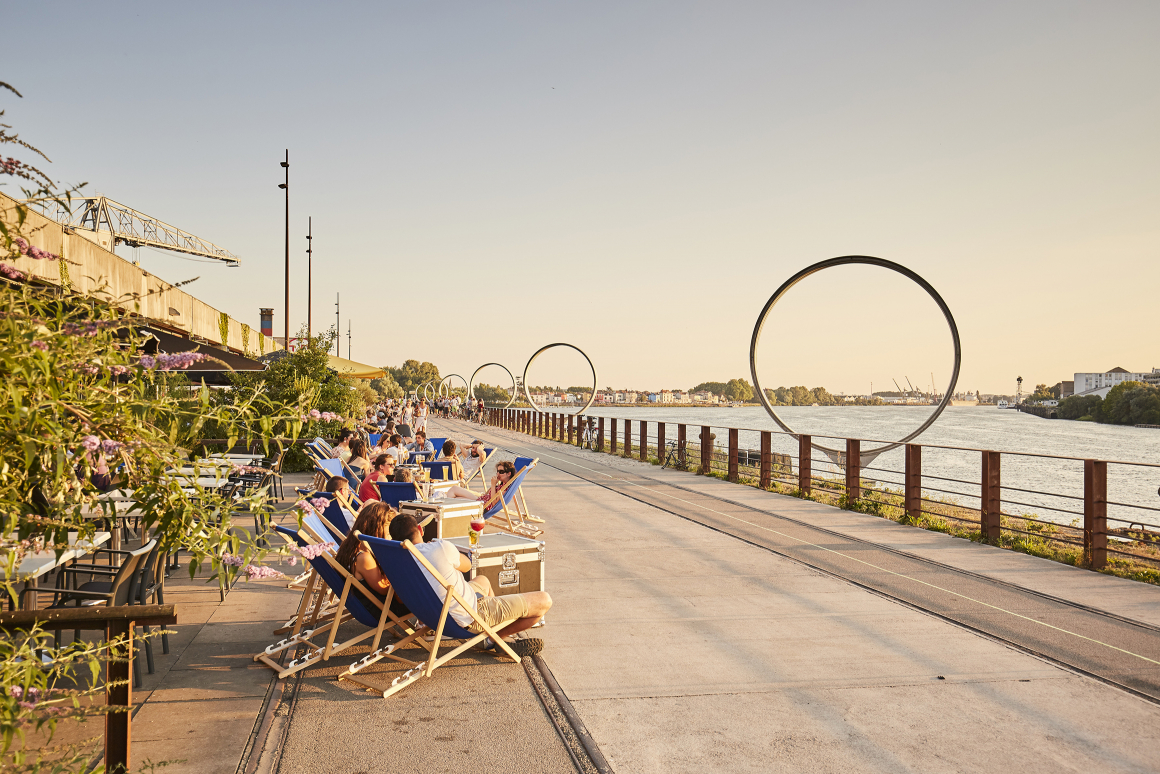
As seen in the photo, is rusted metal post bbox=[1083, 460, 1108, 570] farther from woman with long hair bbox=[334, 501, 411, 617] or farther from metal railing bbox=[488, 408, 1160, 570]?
woman with long hair bbox=[334, 501, 411, 617]

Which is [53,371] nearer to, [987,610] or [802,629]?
[802,629]

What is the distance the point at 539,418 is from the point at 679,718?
34.6 meters

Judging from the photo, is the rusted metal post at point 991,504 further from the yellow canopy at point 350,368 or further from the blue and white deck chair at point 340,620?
the yellow canopy at point 350,368

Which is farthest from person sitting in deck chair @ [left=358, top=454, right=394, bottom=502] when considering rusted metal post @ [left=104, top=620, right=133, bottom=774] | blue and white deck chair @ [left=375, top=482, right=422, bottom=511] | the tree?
A: the tree

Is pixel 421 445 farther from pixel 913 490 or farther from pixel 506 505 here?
pixel 913 490

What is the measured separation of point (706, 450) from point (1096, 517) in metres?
9.95

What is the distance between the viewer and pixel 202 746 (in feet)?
12.2

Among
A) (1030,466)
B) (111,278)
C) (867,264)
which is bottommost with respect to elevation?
(1030,466)

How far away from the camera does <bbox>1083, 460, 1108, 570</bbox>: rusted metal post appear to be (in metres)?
7.78

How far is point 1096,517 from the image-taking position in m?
7.82

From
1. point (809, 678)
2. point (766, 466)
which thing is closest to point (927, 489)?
point (766, 466)

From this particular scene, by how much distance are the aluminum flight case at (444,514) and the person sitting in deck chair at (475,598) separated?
238 cm

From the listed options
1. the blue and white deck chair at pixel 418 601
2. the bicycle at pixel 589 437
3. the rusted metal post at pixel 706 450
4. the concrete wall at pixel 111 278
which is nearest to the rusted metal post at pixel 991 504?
the blue and white deck chair at pixel 418 601

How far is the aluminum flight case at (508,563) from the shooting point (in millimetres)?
5566
